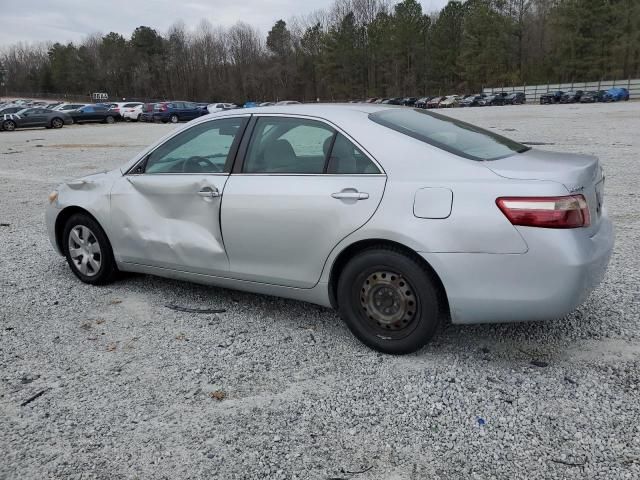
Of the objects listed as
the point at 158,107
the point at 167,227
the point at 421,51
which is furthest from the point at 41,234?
the point at 421,51

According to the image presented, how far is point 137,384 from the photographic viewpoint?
3.21 metres

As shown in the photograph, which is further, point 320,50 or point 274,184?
point 320,50

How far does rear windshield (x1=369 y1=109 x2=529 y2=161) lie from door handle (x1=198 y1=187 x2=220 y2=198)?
1199mm

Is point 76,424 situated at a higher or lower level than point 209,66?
lower

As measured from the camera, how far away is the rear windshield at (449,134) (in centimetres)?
338

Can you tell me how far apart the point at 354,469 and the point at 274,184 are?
191cm

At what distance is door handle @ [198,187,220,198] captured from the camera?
12.7ft

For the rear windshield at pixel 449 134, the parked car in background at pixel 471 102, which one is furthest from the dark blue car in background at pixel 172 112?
the rear windshield at pixel 449 134

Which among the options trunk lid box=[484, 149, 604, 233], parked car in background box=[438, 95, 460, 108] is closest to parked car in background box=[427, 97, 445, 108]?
parked car in background box=[438, 95, 460, 108]

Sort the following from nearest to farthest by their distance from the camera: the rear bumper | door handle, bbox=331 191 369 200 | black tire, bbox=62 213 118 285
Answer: the rear bumper → door handle, bbox=331 191 369 200 → black tire, bbox=62 213 118 285

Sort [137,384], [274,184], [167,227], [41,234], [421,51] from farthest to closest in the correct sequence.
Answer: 1. [421,51]
2. [41,234]
3. [167,227]
4. [274,184]
5. [137,384]

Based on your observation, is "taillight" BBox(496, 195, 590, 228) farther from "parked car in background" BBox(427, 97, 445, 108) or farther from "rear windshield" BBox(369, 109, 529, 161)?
"parked car in background" BBox(427, 97, 445, 108)

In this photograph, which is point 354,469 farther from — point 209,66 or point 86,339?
point 209,66

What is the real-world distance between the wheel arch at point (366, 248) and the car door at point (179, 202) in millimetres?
849
